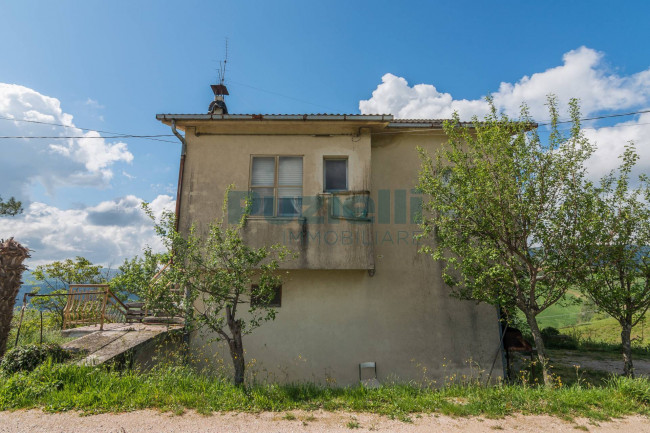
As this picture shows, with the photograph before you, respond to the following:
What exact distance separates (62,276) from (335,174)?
13.3 metres

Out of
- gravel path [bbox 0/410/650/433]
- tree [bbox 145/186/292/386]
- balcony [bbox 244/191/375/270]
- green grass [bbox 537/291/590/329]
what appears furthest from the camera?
green grass [bbox 537/291/590/329]

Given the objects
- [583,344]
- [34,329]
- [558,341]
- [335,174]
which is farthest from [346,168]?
[583,344]

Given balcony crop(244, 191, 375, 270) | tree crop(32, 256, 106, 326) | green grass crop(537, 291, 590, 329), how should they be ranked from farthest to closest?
green grass crop(537, 291, 590, 329)
tree crop(32, 256, 106, 326)
balcony crop(244, 191, 375, 270)

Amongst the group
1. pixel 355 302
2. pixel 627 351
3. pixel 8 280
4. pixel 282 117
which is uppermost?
pixel 282 117

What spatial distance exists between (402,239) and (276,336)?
14.2ft

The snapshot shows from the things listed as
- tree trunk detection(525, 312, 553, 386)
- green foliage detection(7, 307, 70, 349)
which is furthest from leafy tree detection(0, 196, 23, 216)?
tree trunk detection(525, 312, 553, 386)

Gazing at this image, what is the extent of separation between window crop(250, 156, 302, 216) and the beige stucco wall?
26cm

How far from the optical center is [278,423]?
182 inches

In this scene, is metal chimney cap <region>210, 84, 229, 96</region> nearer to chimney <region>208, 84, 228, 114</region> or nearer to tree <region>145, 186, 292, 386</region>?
chimney <region>208, 84, 228, 114</region>

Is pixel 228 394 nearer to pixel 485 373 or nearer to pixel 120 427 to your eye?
pixel 120 427

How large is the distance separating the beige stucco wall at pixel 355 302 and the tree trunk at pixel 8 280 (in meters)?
3.37

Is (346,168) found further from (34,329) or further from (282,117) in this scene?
(34,329)

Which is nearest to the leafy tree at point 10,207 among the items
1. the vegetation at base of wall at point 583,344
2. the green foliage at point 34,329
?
the green foliage at point 34,329

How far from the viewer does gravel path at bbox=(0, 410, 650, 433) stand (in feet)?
14.1
